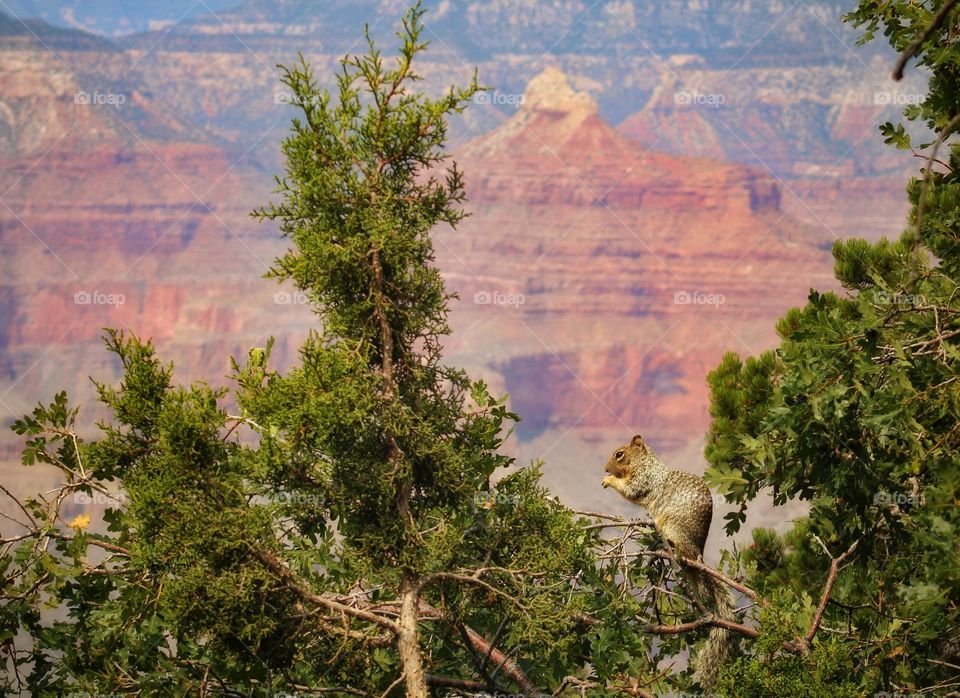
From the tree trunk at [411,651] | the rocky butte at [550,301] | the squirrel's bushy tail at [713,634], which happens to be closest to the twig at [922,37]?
the tree trunk at [411,651]

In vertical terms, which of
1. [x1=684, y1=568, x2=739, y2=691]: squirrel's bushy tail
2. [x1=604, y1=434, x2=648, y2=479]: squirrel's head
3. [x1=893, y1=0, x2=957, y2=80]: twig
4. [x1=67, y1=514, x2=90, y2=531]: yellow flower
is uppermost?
[x1=893, y1=0, x2=957, y2=80]: twig

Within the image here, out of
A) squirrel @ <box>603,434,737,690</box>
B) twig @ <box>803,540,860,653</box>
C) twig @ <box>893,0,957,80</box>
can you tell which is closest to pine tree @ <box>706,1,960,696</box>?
twig @ <box>803,540,860,653</box>

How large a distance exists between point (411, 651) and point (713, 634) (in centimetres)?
409

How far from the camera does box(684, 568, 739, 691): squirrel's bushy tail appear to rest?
12906 mm

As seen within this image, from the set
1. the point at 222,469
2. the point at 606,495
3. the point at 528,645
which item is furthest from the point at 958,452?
the point at 606,495

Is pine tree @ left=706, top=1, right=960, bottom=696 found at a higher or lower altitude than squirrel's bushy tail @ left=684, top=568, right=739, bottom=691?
higher

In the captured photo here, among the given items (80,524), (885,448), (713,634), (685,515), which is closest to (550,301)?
(685,515)

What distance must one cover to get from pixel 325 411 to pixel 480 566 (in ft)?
6.24

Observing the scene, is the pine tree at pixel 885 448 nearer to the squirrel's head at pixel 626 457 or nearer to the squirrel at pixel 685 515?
the squirrel at pixel 685 515

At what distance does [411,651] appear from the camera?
32.8ft

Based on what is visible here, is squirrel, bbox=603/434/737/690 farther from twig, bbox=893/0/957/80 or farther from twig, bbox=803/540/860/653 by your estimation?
twig, bbox=893/0/957/80

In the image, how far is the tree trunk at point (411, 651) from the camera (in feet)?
32.6

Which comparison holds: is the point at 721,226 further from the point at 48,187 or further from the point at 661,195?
the point at 48,187

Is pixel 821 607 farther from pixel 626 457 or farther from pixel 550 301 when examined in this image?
pixel 550 301
